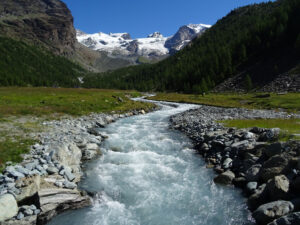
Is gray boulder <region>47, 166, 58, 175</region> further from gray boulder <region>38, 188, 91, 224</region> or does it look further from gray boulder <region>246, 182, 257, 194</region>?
gray boulder <region>246, 182, 257, 194</region>

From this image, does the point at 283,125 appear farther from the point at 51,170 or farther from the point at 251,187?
the point at 51,170

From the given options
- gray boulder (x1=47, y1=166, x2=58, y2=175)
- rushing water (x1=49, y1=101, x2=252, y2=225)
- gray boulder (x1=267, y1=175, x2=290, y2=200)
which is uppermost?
gray boulder (x1=47, y1=166, x2=58, y2=175)

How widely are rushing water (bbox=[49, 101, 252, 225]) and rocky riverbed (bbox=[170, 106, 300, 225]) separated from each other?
0.81 metres

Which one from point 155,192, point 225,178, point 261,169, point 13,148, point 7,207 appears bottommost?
point 155,192

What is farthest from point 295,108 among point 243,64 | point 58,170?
point 243,64

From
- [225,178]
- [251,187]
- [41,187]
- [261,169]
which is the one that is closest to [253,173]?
[261,169]

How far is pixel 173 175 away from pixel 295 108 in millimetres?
41064

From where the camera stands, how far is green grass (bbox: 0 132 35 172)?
12488mm

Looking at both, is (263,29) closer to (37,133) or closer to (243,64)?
(243,64)

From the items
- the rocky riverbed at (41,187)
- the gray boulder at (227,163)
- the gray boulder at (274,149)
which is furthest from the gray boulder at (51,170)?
the gray boulder at (274,149)

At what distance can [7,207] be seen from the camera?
8.33 m

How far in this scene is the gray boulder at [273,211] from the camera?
26.0 feet

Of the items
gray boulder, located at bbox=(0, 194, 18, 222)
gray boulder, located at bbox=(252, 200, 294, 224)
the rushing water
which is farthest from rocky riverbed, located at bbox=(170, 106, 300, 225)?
gray boulder, located at bbox=(0, 194, 18, 222)

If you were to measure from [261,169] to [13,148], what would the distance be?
17.7 meters
